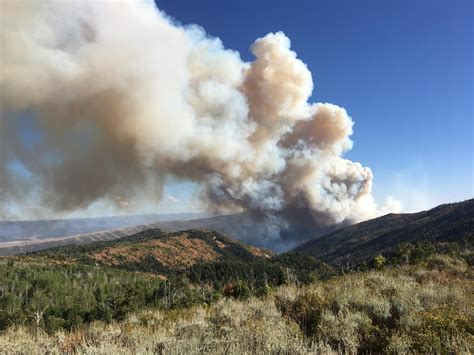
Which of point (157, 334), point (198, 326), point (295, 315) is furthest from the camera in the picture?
point (295, 315)

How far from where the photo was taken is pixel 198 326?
8453mm

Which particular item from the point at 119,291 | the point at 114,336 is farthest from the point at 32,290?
the point at 114,336

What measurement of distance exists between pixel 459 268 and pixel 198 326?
45.5ft

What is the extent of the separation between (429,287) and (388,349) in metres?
5.42

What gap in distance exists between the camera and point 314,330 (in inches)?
321

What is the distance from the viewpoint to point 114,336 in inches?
316

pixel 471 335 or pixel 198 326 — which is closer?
pixel 471 335

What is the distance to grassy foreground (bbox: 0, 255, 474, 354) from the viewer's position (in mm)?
6515

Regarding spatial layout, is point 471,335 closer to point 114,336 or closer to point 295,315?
point 295,315

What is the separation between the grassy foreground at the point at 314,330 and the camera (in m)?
6.52

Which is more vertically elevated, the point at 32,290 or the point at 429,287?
the point at 429,287

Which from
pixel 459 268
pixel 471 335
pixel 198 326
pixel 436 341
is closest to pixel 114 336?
pixel 198 326

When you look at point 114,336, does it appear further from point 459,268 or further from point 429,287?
point 459,268

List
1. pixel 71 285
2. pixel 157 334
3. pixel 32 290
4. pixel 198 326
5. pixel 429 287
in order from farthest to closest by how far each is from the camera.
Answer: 1. pixel 71 285
2. pixel 32 290
3. pixel 429 287
4. pixel 198 326
5. pixel 157 334
